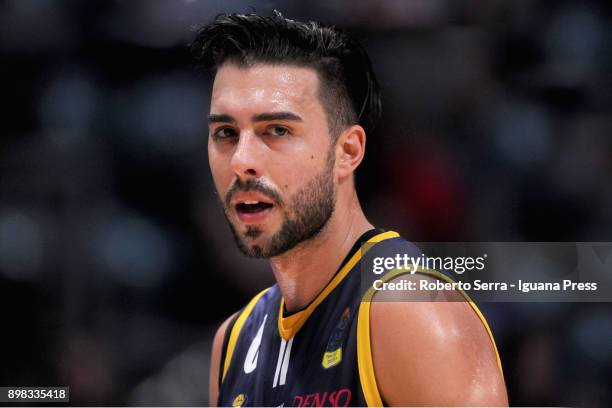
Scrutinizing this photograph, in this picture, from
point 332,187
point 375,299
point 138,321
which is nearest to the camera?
point 375,299

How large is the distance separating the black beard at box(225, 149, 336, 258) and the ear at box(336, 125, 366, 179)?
0.15 ft

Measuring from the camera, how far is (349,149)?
229 centimetres

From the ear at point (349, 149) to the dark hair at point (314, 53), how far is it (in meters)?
0.03

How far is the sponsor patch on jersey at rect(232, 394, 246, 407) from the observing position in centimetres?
238

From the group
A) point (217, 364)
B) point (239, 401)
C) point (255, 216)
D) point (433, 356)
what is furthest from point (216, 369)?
point (433, 356)

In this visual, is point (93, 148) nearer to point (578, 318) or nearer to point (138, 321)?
point (138, 321)

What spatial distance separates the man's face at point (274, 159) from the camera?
215cm

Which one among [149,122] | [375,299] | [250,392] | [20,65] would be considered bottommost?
[250,392]

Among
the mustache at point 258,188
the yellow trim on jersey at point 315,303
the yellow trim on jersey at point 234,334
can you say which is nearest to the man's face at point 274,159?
the mustache at point 258,188

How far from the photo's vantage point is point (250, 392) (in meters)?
2.36

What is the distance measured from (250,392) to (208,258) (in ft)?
4.53

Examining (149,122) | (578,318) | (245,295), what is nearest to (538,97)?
(578,318)

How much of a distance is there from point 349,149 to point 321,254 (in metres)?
0.34

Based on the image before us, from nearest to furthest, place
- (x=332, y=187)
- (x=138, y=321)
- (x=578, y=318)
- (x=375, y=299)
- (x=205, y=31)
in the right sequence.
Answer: (x=375, y=299)
(x=332, y=187)
(x=205, y=31)
(x=578, y=318)
(x=138, y=321)
